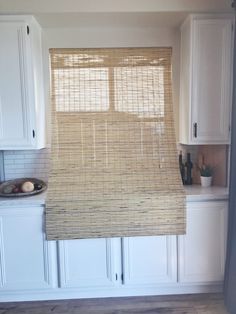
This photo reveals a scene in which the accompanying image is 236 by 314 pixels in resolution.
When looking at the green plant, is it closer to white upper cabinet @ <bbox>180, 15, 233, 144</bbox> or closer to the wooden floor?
white upper cabinet @ <bbox>180, 15, 233, 144</bbox>

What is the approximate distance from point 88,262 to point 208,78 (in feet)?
5.79

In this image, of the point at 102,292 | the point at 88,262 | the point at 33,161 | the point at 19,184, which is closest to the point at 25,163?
the point at 33,161

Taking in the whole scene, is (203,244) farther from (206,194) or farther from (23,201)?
(23,201)

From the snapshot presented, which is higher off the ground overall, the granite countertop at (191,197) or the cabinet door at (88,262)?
the granite countertop at (191,197)

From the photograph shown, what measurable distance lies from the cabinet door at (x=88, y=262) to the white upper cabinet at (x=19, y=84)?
2.91 ft

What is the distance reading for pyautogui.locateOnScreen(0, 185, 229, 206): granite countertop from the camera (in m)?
2.23

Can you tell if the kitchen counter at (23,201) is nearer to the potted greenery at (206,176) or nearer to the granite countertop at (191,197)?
the granite countertop at (191,197)

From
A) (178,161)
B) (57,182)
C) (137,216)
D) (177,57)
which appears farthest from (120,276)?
(177,57)

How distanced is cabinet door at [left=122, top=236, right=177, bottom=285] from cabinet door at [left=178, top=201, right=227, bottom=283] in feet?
0.24

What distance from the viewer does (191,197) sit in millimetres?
2283

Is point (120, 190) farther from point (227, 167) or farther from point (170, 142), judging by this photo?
point (227, 167)

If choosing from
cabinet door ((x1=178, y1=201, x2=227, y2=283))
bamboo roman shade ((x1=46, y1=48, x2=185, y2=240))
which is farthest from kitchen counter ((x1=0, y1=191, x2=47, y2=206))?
cabinet door ((x1=178, y1=201, x2=227, y2=283))

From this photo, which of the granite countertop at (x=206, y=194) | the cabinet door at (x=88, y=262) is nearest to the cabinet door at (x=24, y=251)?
the cabinet door at (x=88, y=262)

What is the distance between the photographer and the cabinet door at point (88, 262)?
90.2 inches
